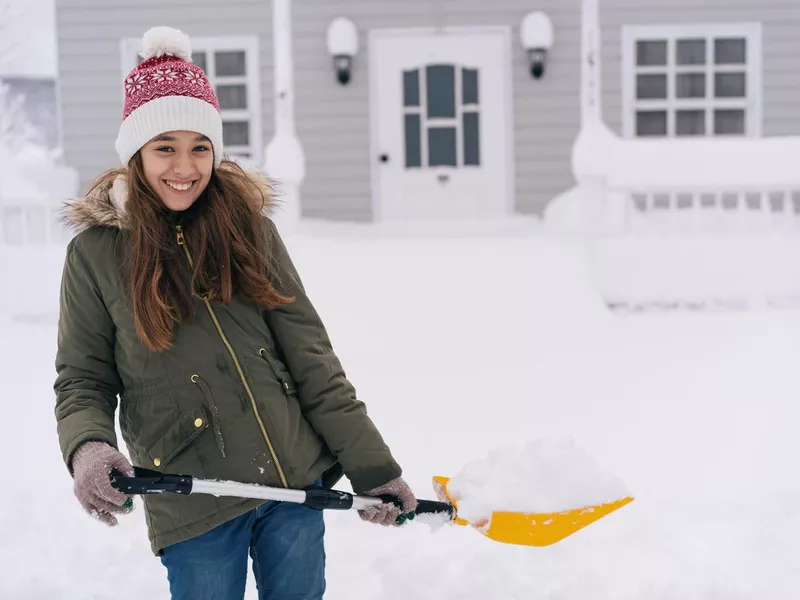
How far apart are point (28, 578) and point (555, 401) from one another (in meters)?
2.94

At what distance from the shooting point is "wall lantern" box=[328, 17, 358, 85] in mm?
9164

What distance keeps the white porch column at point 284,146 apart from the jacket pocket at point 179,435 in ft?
18.7

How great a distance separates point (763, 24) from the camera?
30.5ft

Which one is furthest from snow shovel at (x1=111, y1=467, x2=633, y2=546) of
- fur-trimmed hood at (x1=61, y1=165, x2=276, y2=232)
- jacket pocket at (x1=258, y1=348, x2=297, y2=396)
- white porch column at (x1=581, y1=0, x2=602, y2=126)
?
white porch column at (x1=581, y1=0, x2=602, y2=126)

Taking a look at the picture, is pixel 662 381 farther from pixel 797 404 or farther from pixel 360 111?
pixel 360 111

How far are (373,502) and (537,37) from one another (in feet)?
26.1

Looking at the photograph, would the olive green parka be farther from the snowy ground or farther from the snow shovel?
the snowy ground

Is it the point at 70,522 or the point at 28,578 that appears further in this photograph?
the point at 70,522

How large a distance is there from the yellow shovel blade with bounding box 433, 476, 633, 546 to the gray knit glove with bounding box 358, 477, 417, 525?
21 cm

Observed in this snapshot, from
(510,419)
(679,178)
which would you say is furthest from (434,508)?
(679,178)

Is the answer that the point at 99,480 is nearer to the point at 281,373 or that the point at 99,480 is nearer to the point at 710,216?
the point at 281,373

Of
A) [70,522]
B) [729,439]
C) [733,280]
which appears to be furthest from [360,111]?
[70,522]

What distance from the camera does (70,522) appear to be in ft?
12.8

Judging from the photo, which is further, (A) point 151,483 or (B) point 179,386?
(B) point 179,386
